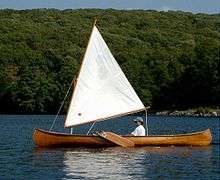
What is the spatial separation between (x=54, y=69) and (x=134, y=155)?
12675 centimetres

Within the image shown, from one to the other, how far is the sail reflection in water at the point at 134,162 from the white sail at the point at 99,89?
3272 mm

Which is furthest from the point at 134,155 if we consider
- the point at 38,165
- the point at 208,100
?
the point at 208,100

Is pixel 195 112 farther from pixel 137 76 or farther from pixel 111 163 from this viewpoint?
pixel 111 163

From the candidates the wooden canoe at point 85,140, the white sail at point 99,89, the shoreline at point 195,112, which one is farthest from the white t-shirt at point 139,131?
the shoreline at point 195,112

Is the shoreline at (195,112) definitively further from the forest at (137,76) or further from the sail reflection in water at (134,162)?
the sail reflection in water at (134,162)

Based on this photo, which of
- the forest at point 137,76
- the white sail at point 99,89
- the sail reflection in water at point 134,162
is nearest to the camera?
the sail reflection in water at point 134,162

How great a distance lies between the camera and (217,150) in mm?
51312

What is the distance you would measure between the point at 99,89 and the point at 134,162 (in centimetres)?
1166

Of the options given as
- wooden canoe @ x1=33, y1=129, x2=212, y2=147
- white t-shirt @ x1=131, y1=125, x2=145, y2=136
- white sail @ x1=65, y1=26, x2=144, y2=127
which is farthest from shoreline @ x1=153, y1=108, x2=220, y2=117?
white t-shirt @ x1=131, y1=125, x2=145, y2=136

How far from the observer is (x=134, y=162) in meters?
42.5

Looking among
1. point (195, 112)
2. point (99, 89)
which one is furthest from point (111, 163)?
point (195, 112)

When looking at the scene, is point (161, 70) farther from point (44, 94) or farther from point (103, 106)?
point (103, 106)

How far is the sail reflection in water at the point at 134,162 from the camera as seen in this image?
121 ft

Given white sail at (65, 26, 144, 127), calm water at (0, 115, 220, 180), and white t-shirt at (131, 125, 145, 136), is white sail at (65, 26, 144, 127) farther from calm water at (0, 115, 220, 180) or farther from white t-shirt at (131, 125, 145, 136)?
calm water at (0, 115, 220, 180)
